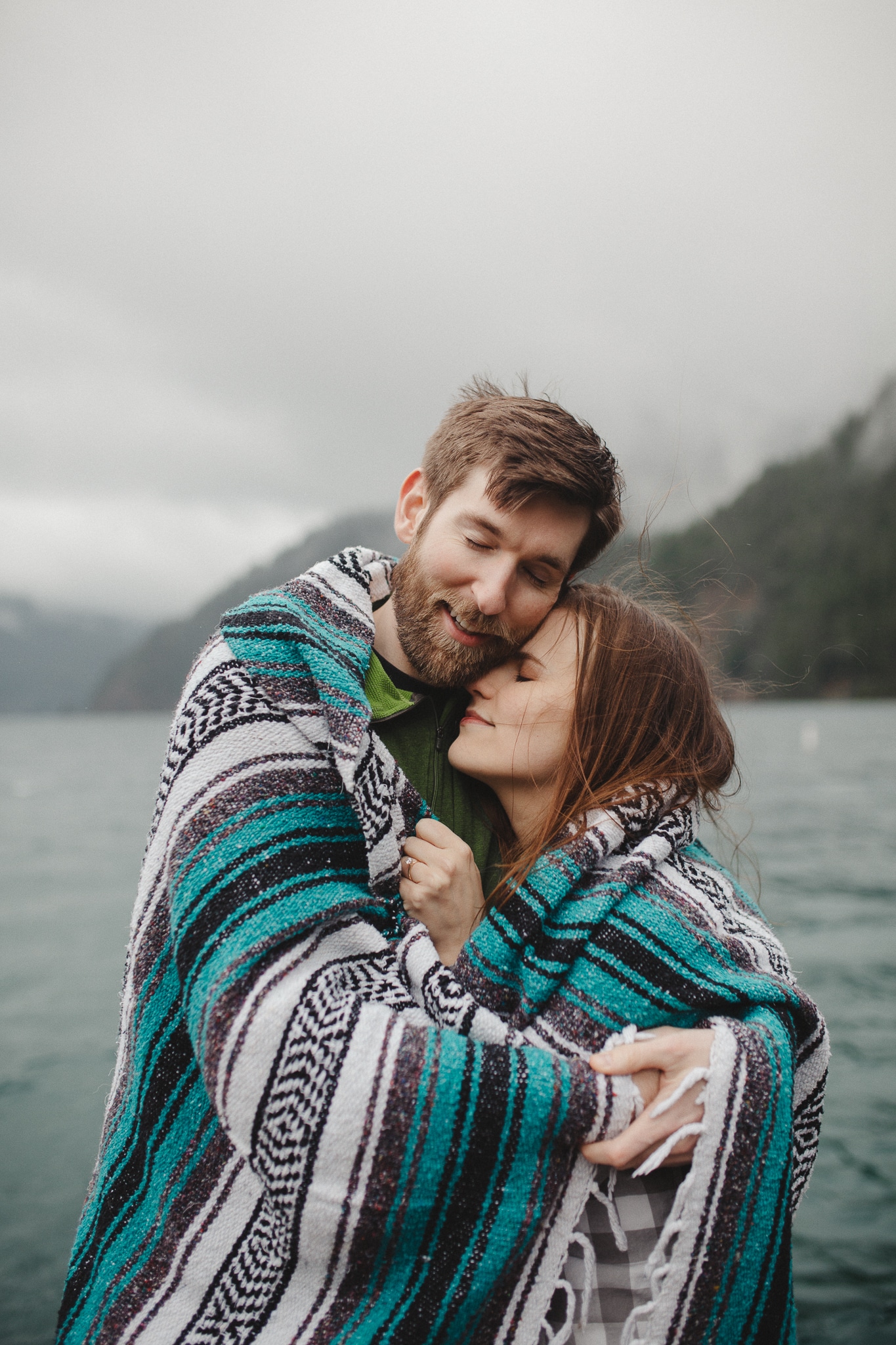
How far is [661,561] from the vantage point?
3.16 meters

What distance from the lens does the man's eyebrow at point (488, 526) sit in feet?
7.07

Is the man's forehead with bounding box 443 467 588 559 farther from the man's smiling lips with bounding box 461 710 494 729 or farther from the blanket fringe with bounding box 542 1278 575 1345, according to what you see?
the blanket fringe with bounding box 542 1278 575 1345

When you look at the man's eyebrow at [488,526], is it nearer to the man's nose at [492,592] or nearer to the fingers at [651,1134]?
the man's nose at [492,592]

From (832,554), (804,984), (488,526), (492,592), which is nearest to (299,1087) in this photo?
(492,592)

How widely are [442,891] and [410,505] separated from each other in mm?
1197

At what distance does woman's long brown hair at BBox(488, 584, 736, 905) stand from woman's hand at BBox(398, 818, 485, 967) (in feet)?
0.83

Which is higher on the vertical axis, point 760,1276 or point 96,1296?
point 760,1276

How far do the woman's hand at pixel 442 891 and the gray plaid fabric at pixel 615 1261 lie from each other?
1.76ft

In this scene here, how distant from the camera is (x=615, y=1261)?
1588 mm

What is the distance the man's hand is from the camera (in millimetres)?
1482

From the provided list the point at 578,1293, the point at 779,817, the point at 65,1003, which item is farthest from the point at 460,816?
the point at 779,817

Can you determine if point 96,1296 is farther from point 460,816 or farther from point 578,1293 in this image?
point 460,816

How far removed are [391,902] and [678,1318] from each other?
913mm

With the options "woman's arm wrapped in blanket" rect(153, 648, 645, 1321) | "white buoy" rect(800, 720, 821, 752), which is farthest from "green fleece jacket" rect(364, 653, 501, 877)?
"white buoy" rect(800, 720, 821, 752)
